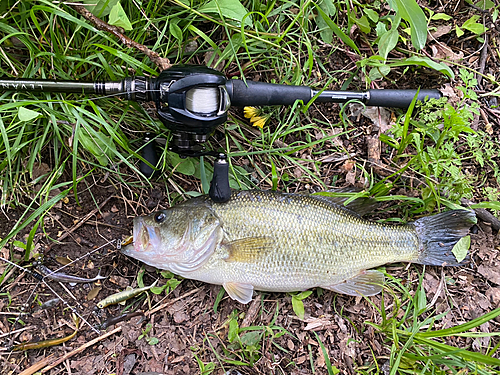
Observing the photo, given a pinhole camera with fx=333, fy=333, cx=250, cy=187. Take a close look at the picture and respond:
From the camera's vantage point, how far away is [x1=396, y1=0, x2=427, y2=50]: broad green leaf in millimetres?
2734

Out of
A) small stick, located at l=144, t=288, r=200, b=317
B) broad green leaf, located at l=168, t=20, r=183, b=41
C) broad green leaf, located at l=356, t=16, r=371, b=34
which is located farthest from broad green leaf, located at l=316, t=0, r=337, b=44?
small stick, located at l=144, t=288, r=200, b=317

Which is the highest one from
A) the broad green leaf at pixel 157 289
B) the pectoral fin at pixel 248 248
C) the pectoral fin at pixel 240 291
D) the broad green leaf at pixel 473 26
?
the broad green leaf at pixel 473 26

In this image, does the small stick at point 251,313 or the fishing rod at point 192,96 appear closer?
the fishing rod at point 192,96

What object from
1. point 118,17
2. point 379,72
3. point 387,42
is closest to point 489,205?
point 379,72

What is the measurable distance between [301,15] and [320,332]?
2987mm

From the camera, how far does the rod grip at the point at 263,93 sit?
2.78m

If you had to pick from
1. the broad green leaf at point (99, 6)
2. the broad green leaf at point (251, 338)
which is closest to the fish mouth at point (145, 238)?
the broad green leaf at point (251, 338)

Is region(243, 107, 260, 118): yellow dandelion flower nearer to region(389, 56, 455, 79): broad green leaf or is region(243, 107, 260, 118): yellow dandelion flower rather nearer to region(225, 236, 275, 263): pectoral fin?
region(225, 236, 275, 263): pectoral fin

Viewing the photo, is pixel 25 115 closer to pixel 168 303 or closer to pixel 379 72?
pixel 168 303

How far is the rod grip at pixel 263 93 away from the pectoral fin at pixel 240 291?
5.10 feet

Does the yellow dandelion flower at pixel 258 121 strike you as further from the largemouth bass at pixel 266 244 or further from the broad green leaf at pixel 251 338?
the broad green leaf at pixel 251 338

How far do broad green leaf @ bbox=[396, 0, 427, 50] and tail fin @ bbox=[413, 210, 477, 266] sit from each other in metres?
1.63

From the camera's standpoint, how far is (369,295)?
303cm

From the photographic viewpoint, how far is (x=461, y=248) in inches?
126
